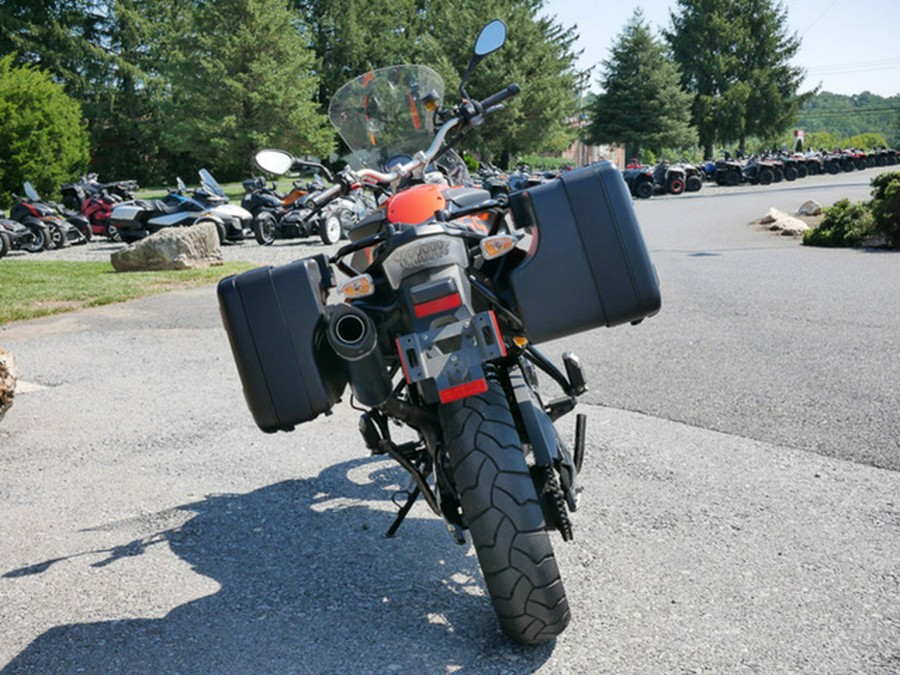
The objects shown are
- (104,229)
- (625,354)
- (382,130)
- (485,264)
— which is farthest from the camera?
(104,229)

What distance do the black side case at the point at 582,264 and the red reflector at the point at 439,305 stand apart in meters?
0.26

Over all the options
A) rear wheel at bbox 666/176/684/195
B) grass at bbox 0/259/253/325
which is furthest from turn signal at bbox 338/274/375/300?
rear wheel at bbox 666/176/684/195

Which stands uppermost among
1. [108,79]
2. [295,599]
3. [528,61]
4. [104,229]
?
[108,79]

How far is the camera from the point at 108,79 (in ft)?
164

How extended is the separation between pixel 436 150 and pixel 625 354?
3312 millimetres

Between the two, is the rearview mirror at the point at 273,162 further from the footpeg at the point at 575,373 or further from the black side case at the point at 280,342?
the footpeg at the point at 575,373

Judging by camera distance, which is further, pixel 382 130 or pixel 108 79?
pixel 108 79

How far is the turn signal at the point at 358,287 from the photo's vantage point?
270 centimetres

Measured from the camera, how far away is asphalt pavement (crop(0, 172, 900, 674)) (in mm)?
2664

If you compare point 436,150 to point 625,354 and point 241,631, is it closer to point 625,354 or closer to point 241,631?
point 241,631

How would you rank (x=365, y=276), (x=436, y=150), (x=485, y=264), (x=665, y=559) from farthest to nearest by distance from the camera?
(x=436, y=150) < (x=665, y=559) < (x=485, y=264) < (x=365, y=276)

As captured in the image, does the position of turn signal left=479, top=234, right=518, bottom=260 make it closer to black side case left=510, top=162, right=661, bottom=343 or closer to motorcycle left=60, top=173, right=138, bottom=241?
black side case left=510, top=162, right=661, bottom=343

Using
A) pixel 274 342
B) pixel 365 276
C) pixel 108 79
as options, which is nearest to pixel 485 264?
pixel 365 276

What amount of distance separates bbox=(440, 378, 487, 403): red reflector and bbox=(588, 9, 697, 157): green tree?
48.4 meters
